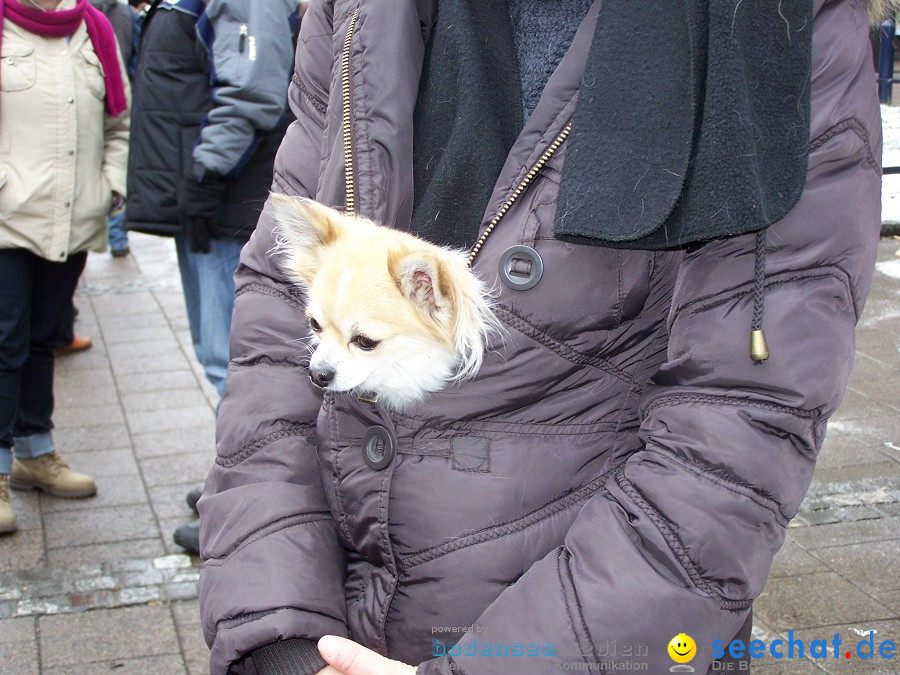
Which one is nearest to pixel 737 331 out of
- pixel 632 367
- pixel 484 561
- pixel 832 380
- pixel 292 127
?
pixel 832 380

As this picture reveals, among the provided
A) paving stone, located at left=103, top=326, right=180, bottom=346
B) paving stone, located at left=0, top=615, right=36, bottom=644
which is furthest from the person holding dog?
paving stone, located at left=103, top=326, right=180, bottom=346

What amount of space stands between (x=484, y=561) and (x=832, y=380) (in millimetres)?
613

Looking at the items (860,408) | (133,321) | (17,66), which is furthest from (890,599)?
(133,321)

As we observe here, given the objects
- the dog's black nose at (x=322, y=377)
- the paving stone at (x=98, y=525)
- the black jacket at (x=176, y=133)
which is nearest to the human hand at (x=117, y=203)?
the black jacket at (x=176, y=133)

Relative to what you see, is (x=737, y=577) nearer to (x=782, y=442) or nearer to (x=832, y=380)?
(x=782, y=442)

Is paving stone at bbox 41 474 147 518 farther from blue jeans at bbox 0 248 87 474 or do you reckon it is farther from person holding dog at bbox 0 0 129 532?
blue jeans at bbox 0 248 87 474

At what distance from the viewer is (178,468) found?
5117 millimetres

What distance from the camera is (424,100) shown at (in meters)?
1.77

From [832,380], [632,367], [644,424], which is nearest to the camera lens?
[832,380]

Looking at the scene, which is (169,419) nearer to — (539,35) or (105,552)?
(105,552)

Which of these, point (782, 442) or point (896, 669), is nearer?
point (782, 442)

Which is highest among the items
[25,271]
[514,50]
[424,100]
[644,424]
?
[514,50]

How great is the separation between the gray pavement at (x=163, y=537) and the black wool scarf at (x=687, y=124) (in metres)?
2.54

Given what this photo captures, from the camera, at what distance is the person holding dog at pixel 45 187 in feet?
14.0
